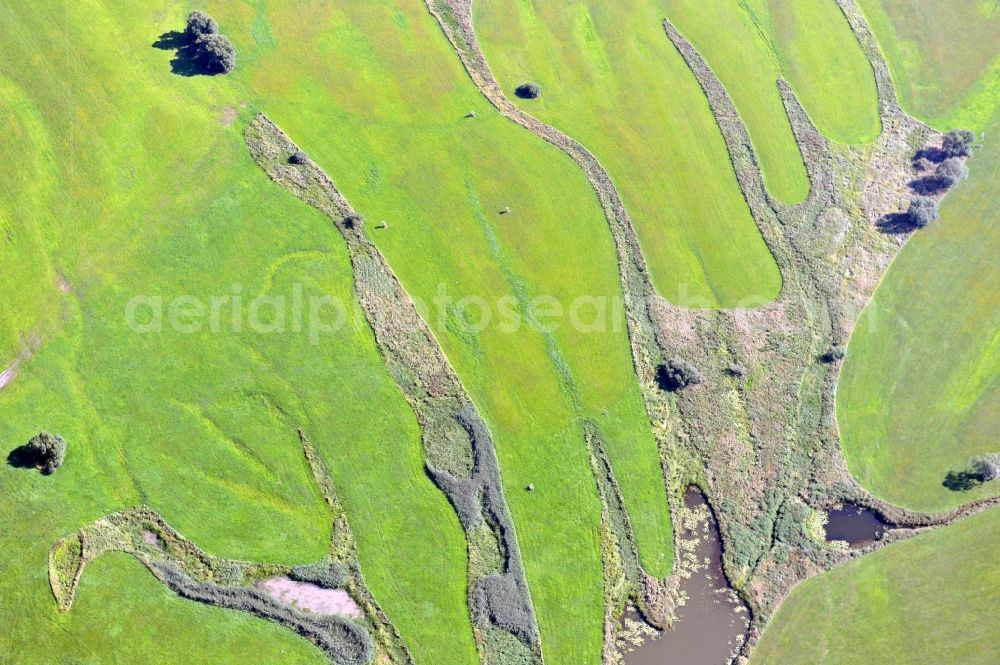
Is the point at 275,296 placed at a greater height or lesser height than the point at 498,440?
greater

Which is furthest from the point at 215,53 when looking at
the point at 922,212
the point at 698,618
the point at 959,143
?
the point at 959,143

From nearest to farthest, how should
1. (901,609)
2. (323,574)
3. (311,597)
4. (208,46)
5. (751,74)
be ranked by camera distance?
(311,597) < (323,574) < (901,609) < (208,46) < (751,74)

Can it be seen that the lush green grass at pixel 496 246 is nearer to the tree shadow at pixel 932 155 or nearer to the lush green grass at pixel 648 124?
the lush green grass at pixel 648 124

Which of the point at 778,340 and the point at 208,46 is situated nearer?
the point at 778,340

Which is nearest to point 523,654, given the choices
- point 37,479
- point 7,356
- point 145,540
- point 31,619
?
point 145,540

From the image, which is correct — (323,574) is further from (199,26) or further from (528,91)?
(199,26)

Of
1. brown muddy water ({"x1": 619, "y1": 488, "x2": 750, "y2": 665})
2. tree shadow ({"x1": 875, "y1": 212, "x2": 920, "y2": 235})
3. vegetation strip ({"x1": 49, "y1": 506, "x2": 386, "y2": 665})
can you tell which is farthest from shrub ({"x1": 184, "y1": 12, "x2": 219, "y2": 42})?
tree shadow ({"x1": 875, "y1": 212, "x2": 920, "y2": 235})

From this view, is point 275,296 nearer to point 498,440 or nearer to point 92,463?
point 92,463
